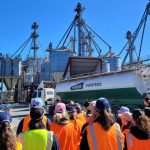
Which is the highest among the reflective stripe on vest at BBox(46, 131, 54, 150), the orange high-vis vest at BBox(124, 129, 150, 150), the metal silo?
the metal silo

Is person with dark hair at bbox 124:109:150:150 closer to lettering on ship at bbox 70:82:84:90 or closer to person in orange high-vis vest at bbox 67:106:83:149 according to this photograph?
person in orange high-vis vest at bbox 67:106:83:149

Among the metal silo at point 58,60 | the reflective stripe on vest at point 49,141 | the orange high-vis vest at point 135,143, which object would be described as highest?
the metal silo at point 58,60

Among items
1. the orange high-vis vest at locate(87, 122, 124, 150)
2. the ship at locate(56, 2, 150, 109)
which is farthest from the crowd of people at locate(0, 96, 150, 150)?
the ship at locate(56, 2, 150, 109)

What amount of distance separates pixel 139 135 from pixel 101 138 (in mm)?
569

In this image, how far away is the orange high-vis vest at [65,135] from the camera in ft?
15.1

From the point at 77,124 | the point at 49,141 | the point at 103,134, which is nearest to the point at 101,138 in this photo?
the point at 103,134

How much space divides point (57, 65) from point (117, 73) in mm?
35490

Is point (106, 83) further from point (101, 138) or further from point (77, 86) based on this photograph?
point (101, 138)

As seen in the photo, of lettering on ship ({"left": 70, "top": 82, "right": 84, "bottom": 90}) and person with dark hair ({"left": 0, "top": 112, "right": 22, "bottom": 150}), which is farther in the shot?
lettering on ship ({"left": 70, "top": 82, "right": 84, "bottom": 90})

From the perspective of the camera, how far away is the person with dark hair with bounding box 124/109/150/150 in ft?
13.5

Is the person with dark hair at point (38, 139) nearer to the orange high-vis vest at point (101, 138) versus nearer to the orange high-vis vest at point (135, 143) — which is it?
the orange high-vis vest at point (101, 138)

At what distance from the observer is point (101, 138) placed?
3.96m

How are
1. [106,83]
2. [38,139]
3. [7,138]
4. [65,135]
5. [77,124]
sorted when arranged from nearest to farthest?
[7,138]
[38,139]
[65,135]
[77,124]
[106,83]

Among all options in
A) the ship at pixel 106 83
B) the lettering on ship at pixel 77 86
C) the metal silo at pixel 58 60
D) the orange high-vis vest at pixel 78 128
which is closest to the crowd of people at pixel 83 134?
the orange high-vis vest at pixel 78 128
